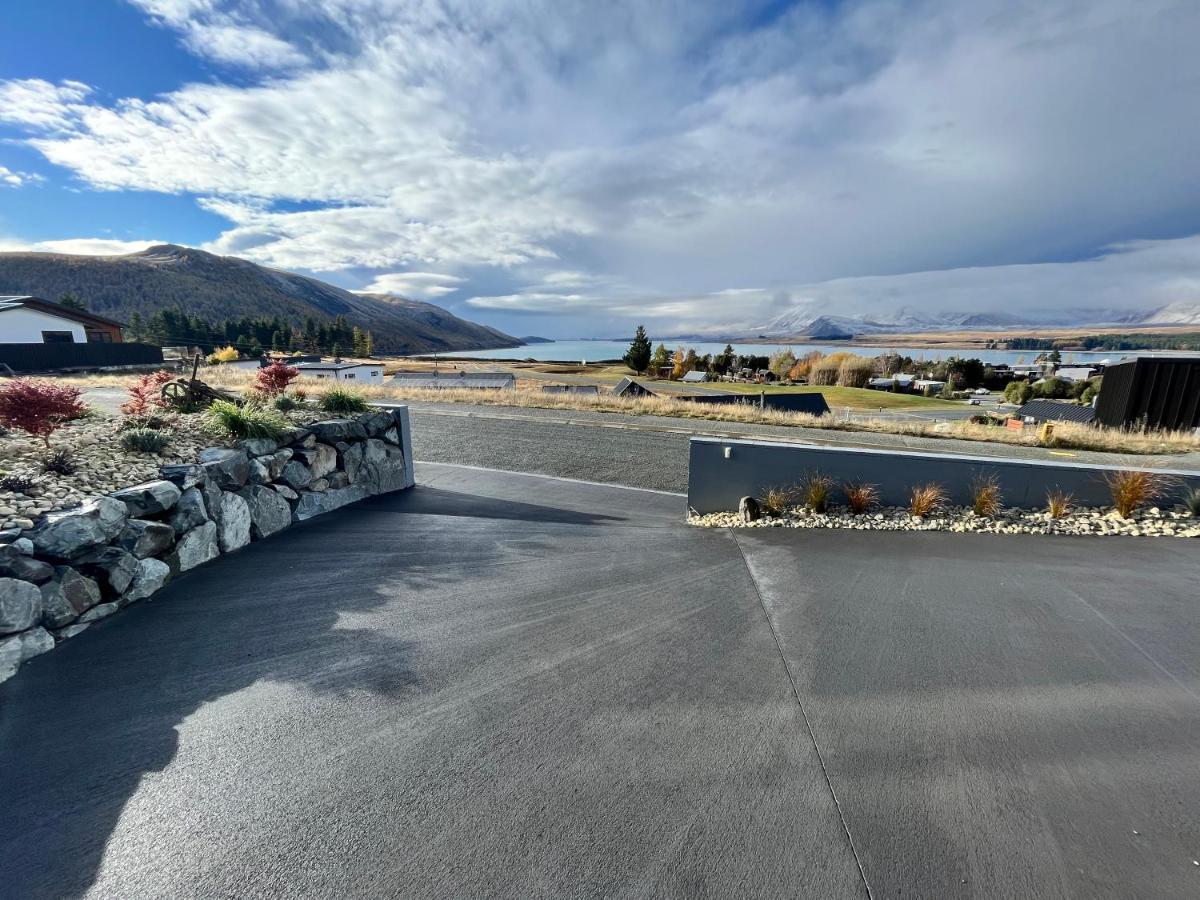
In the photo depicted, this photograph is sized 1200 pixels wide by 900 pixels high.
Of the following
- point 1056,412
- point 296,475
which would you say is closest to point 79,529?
point 296,475

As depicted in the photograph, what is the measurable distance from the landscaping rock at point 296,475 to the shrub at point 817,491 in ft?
19.7

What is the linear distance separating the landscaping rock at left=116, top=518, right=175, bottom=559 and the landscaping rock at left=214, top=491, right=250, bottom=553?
1.69 feet

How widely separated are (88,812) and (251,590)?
6.59 feet

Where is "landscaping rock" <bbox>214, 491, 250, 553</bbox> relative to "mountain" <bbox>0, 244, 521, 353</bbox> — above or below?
below

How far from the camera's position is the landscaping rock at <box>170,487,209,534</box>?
4059 mm

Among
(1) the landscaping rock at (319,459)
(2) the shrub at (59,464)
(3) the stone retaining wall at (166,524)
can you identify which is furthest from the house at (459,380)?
(2) the shrub at (59,464)

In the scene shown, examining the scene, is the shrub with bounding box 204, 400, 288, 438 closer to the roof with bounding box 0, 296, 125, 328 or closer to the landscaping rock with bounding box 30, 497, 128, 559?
the landscaping rock with bounding box 30, 497, 128, 559

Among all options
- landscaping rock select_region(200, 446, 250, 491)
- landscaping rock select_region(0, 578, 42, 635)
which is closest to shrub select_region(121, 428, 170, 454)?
landscaping rock select_region(200, 446, 250, 491)

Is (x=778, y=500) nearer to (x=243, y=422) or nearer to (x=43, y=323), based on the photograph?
(x=243, y=422)

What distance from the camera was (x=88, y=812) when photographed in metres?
2.07

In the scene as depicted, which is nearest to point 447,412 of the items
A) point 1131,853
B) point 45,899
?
point 45,899

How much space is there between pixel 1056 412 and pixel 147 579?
3508 centimetres

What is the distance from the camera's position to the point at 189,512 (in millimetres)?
4164

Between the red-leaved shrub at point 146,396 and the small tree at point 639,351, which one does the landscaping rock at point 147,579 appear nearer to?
the red-leaved shrub at point 146,396
